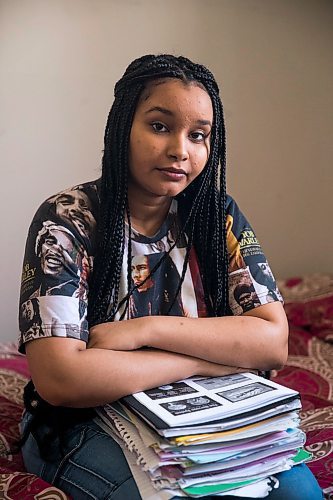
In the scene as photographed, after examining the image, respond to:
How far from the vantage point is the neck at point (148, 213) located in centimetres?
129

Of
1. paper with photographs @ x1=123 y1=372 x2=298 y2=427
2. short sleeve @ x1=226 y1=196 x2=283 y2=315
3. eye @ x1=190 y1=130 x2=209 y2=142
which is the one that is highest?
eye @ x1=190 y1=130 x2=209 y2=142

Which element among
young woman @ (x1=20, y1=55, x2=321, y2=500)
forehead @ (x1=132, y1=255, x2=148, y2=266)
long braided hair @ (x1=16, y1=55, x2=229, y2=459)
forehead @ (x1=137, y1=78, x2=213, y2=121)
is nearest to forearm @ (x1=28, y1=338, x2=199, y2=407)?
young woman @ (x1=20, y1=55, x2=321, y2=500)

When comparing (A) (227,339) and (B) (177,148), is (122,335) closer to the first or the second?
(A) (227,339)

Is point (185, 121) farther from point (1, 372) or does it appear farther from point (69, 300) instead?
point (1, 372)

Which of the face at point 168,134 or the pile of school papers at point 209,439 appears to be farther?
the face at point 168,134

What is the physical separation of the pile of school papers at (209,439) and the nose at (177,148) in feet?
1.32

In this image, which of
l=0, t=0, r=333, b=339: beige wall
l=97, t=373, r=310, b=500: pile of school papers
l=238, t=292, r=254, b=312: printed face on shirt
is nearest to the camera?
l=97, t=373, r=310, b=500: pile of school papers

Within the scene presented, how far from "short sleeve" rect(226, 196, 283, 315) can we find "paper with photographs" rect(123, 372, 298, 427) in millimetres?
192

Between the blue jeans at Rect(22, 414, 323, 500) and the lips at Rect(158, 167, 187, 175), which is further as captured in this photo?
the lips at Rect(158, 167, 187, 175)

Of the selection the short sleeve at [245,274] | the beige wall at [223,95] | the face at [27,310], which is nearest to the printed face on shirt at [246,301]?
the short sleeve at [245,274]

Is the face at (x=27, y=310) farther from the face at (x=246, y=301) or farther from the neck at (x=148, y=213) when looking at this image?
the face at (x=246, y=301)

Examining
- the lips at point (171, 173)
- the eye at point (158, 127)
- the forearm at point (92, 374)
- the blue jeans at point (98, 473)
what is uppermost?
the eye at point (158, 127)

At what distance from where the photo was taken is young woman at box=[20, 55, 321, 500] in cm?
107

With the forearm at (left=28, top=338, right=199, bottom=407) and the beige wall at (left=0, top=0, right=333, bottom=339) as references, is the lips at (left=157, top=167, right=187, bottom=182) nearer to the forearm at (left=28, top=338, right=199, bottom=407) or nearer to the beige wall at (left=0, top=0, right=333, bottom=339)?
the forearm at (left=28, top=338, right=199, bottom=407)
